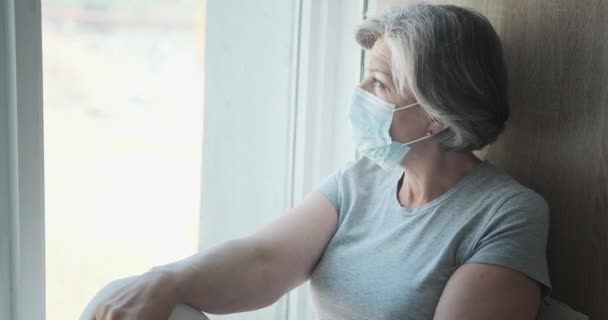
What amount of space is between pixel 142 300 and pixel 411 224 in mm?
548

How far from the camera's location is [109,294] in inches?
44.8

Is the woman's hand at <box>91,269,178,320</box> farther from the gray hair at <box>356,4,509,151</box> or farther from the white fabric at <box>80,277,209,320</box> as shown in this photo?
the gray hair at <box>356,4,509,151</box>

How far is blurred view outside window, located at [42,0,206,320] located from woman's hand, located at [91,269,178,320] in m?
0.49

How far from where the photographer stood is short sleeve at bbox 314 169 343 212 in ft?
4.62

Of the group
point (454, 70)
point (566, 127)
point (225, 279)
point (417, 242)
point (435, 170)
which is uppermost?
point (454, 70)

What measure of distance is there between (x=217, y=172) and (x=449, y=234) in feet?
3.21

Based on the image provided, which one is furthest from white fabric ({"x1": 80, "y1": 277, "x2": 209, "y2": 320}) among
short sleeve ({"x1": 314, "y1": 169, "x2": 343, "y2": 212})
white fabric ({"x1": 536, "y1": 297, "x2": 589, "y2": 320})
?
white fabric ({"x1": 536, "y1": 297, "x2": 589, "y2": 320})

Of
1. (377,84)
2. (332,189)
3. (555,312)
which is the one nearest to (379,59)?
(377,84)

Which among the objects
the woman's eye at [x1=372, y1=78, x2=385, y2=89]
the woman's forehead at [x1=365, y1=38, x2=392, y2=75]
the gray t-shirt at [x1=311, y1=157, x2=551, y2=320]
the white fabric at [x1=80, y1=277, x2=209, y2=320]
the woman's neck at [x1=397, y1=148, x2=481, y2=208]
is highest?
the woman's forehead at [x1=365, y1=38, x2=392, y2=75]

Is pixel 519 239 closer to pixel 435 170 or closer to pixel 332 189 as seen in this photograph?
pixel 435 170

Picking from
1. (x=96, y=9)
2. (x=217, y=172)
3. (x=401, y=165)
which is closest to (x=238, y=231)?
(x=217, y=172)

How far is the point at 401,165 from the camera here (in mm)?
1306

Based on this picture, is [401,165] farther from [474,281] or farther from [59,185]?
[59,185]

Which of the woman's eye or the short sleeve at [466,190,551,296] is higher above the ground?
the woman's eye
